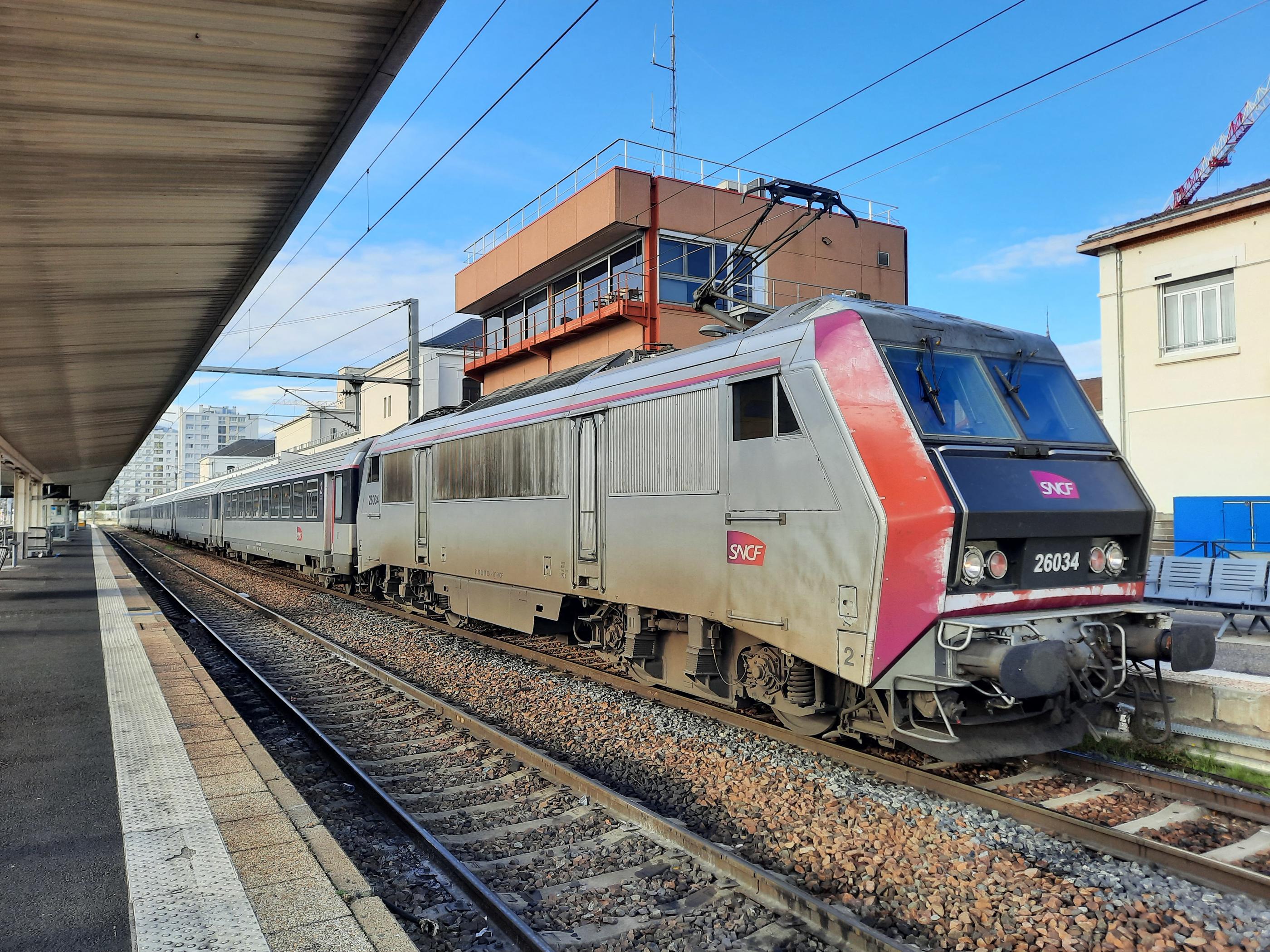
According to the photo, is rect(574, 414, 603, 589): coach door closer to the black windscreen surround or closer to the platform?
the platform

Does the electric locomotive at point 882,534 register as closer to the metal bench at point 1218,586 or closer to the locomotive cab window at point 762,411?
the locomotive cab window at point 762,411

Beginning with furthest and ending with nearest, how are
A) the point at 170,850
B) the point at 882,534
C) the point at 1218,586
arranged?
the point at 1218,586
the point at 882,534
the point at 170,850

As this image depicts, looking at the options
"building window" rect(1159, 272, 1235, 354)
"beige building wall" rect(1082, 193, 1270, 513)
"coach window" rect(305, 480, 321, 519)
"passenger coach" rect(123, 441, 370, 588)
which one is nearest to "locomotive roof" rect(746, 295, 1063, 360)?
"beige building wall" rect(1082, 193, 1270, 513)

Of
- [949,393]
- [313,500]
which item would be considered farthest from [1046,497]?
[313,500]

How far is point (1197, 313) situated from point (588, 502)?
12.1m

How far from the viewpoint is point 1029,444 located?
5848 mm

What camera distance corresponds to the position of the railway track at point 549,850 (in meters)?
3.85

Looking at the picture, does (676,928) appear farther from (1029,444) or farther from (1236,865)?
(1029,444)

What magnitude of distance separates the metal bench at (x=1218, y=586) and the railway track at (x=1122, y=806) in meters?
5.72

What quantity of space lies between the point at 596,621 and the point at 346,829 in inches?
150

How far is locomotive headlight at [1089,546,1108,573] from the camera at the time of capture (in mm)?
5738

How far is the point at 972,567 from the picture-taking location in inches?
202

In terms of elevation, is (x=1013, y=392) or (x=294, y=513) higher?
(x=1013, y=392)

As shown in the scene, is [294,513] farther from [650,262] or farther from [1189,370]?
[1189,370]
